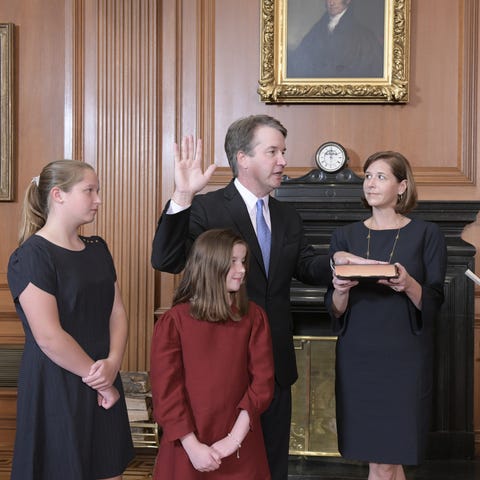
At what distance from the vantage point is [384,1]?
16.1ft

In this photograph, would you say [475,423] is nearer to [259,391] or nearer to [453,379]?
[453,379]

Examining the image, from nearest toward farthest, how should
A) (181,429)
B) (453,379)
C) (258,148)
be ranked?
1. (181,429)
2. (258,148)
3. (453,379)

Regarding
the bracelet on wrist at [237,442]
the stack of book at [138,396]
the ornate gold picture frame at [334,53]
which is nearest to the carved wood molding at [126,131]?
the stack of book at [138,396]

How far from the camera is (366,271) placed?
2.79m

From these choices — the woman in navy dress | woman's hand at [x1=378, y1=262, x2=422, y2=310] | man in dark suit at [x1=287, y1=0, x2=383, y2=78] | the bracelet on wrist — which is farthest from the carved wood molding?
the bracelet on wrist

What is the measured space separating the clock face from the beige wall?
0.43 feet

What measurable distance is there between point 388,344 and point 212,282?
90 centimetres

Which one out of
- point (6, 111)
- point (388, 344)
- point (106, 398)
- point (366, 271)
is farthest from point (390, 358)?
point (6, 111)

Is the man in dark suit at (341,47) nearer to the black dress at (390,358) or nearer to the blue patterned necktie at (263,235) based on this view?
the black dress at (390,358)

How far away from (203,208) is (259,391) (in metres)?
0.78

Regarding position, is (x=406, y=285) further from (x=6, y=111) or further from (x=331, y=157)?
(x=6, y=111)

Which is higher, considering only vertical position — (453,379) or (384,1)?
(384,1)

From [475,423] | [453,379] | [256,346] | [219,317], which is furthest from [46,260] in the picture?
[475,423]

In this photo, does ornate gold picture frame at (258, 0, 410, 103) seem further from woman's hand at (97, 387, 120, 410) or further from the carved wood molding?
woman's hand at (97, 387, 120, 410)
